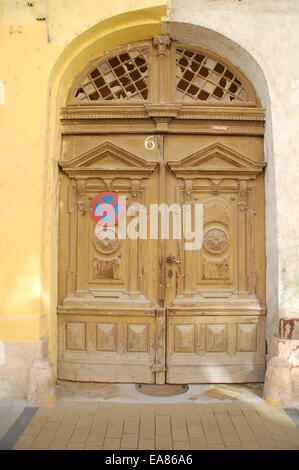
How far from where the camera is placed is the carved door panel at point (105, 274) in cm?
457

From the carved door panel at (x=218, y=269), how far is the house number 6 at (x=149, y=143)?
19 cm

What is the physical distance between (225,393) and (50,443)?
2.00 m

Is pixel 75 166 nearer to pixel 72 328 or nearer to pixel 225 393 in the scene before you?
pixel 72 328

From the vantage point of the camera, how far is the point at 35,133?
14.2ft

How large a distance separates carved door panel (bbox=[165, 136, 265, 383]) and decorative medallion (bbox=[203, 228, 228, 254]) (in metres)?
0.01

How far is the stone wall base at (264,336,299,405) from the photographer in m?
4.02

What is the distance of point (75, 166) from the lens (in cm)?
467

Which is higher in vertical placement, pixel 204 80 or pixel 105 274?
pixel 204 80

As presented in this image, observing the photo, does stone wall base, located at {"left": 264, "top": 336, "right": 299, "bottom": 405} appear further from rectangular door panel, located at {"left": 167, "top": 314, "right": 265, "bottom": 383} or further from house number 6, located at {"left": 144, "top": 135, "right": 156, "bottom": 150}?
house number 6, located at {"left": 144, "top": 135, "right": 156, "bottom": 150}

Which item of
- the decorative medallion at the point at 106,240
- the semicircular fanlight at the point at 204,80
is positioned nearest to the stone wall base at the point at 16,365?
the decorative medallion at the point at 106,240

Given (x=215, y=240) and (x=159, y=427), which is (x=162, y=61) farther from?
(x=159, y=427)

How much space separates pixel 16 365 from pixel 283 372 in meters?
2.90

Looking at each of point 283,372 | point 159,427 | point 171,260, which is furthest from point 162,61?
point 159,427

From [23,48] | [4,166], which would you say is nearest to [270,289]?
[4,166]
